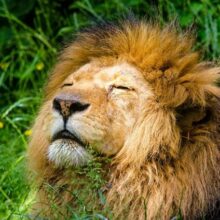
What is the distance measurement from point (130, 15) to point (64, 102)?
730mm

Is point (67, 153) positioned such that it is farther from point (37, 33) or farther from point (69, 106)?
point (37, 33)

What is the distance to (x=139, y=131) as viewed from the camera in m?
3.80

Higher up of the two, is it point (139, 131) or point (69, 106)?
point (69, 106)

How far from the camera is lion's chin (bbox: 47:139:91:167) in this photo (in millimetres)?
3684

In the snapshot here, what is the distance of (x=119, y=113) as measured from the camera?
379 centimetres

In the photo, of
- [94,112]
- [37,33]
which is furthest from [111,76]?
[37,33]

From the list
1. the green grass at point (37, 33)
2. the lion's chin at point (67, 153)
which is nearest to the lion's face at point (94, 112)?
the lion's chin at point (67, 153)

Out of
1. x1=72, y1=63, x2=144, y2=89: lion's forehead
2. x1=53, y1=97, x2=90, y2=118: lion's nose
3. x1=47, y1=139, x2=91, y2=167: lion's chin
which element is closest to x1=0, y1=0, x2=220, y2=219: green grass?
x1=72, y1=63, x2=144, y2=89: lion's forehead

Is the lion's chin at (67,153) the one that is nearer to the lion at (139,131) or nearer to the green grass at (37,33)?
the lion at (139,131)

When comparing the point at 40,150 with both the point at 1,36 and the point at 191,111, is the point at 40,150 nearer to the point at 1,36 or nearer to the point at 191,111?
the point at 191,111

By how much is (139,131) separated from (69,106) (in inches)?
13.6

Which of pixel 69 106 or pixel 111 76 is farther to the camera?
pixel 111 76

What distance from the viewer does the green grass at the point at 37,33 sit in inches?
237

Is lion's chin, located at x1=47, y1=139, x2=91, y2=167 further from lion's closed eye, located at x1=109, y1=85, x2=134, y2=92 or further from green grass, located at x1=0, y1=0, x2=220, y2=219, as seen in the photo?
green grass, located at x1=0, y1=0, x2=220, y2=219
